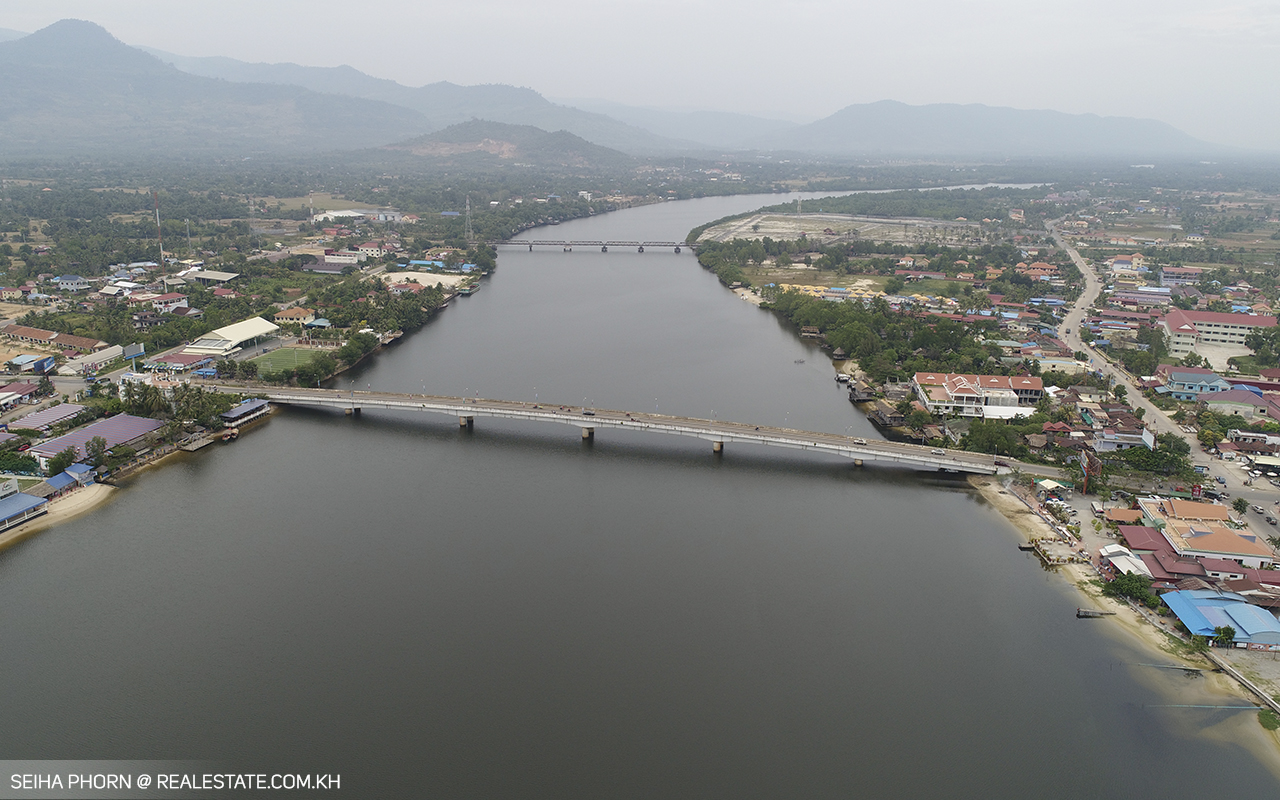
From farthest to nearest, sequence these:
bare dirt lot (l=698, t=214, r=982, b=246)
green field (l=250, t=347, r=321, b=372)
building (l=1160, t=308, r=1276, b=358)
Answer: bare dirt lot (l=698, t=214, r=982, b=246) → building (l=1160, t=308, r=1276, b=358) → green field (l=250, t=347, r=321, b=372)

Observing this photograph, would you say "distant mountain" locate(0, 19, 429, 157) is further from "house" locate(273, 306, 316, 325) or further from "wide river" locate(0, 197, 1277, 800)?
"wide river" locate(0, 197, 1277, 800)

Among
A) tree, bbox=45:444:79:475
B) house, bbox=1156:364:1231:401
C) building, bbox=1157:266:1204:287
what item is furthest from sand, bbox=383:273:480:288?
building, bbox=1157:266:1204:287

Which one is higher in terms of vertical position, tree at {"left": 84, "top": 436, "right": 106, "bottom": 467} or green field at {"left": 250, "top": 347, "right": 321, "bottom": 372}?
green field at {"left": 250, "top": 347, "right": 321, "bottom": 372}

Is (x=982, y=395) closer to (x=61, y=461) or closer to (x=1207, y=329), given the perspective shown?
(x=1207, y=329)

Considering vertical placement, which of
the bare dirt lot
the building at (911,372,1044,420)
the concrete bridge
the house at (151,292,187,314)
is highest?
the bare dirt lot

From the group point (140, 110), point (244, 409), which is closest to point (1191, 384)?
point (244, 409)

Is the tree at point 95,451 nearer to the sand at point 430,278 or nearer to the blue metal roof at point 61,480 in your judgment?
the blue metal roof at point 61,480

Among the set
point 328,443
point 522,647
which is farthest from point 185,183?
point 522,647
